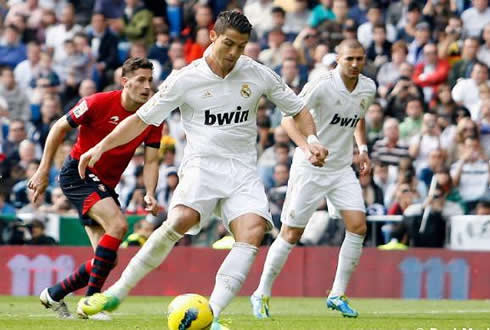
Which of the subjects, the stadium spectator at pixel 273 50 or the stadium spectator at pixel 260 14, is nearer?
the stadium spectator at pixel 273 50

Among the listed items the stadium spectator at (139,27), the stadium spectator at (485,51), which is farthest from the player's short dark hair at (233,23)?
the stadium spectator at (139,27)

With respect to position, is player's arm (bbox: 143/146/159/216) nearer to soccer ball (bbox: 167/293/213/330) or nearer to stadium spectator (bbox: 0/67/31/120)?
soccer ball (bbox: 167/293/213/330)

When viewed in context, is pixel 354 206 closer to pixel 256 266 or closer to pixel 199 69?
pixel 199 69

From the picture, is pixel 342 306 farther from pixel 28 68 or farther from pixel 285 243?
pixel 28 68

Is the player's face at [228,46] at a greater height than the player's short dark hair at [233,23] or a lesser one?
lesser

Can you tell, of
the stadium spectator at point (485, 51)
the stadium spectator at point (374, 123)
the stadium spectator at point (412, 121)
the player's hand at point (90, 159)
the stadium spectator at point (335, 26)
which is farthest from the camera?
the stadium spectator at point (335, 26)

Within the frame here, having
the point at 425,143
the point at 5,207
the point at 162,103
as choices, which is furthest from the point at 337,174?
the point at 5,207

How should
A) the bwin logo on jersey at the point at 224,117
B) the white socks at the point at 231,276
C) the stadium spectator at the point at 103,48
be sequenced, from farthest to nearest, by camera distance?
the stadium spectator at the point at 103,48, the bwin logo on jersey at the point at 224,117, the white socks at the point at 231,276

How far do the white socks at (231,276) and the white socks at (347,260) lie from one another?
3.17m

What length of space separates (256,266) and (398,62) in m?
5.22

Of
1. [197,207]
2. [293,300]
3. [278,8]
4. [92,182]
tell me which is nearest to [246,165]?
[197,207]

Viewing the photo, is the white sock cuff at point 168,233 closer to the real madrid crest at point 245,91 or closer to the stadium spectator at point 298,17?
the real madrid crest at point 245,91

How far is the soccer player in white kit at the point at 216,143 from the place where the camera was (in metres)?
10.7

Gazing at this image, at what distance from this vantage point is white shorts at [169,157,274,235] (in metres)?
10.8
